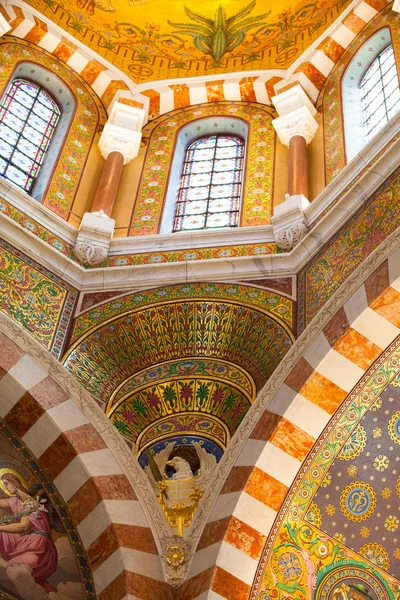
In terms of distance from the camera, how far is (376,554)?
7.93 metres

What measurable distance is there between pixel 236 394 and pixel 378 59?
5865 millimetres

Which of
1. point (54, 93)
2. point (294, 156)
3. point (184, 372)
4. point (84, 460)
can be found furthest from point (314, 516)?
point (54, 93)

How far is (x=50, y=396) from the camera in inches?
337

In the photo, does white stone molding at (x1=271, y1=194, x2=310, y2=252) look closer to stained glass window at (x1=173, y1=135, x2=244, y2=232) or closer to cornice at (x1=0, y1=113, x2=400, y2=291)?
cornice at (x1=0, y1=113, x2=400, y2=291)

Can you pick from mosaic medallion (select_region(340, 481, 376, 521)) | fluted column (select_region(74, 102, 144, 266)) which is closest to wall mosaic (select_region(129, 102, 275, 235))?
fluted column (select_region(74, 102, 144, 266))

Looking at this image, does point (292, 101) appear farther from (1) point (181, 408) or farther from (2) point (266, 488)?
(2) point (266, 488)

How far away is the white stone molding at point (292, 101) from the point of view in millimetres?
12547

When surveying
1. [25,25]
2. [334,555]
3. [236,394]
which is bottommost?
[334,555]

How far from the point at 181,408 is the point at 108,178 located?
384cm

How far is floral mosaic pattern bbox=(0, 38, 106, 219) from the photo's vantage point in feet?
37.5

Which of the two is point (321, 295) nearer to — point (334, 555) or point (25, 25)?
point (334, 555)

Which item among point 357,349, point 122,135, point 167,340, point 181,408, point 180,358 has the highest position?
point 122,135

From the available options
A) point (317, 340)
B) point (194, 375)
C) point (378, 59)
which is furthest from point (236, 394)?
point (378, 59)

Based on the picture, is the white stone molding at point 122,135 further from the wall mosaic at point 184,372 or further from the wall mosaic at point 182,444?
the wall mosaic at point 182,444
